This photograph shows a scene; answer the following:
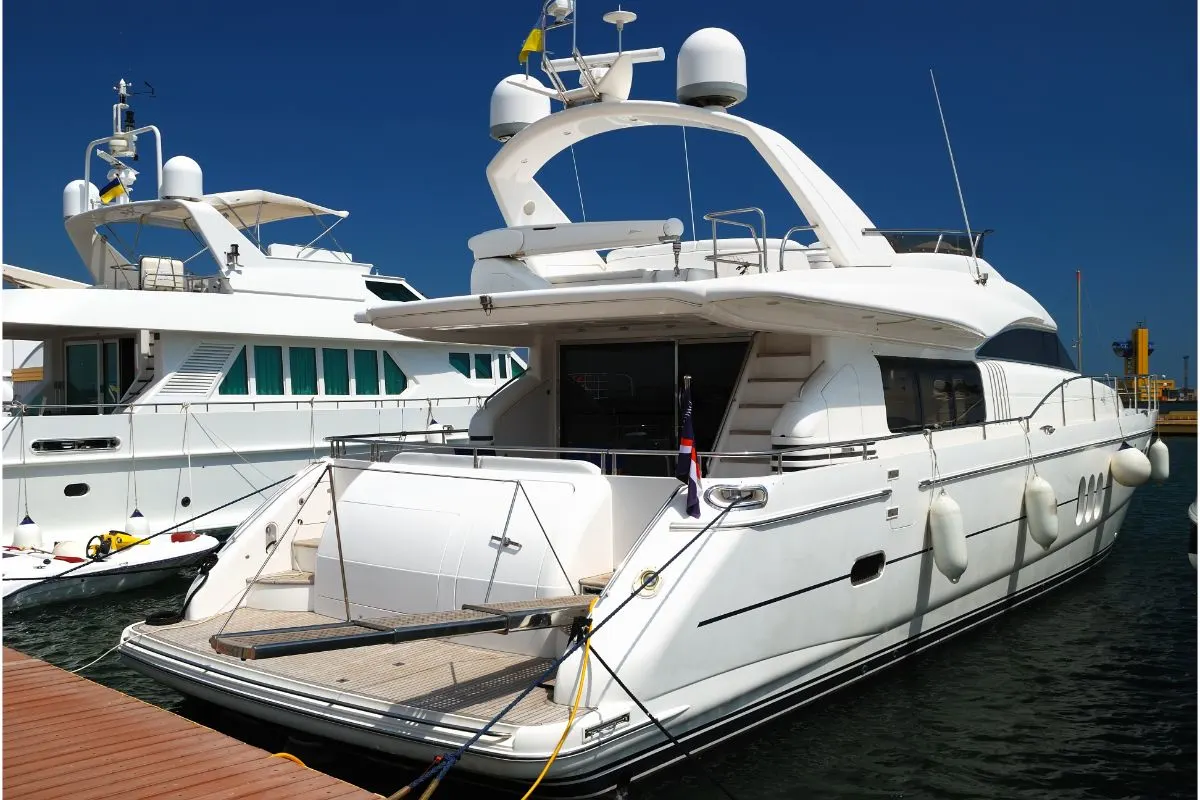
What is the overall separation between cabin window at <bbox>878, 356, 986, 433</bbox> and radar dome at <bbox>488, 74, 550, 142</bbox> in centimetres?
498

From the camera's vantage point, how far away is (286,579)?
813 cm

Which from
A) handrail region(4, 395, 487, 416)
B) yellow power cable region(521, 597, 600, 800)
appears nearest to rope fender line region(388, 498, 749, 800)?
yellow power cable region(521, 597, 600, 800)

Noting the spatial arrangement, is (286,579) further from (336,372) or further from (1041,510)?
(336,372)

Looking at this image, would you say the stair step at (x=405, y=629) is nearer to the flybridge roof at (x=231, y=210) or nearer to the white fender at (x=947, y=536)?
the white fender at (x=947, y=536)

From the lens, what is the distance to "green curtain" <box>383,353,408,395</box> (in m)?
19.8

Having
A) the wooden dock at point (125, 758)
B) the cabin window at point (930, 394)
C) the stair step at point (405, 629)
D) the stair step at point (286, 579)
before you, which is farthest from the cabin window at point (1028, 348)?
the wooden dock at point (125, 758)

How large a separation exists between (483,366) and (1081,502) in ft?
44.8

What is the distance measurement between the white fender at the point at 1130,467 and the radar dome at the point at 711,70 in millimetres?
6747

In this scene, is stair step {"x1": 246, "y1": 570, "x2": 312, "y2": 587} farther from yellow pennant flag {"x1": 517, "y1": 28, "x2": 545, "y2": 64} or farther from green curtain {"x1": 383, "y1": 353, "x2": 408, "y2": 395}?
green curtain {"x1": 383, "y1": 353, "x2": 408, "y2": 395}

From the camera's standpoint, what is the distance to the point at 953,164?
12.0 metres

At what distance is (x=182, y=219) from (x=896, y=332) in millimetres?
14414

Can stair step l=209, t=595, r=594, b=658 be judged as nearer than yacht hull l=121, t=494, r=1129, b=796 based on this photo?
Yes

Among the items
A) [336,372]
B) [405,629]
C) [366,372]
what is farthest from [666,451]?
[366,372]

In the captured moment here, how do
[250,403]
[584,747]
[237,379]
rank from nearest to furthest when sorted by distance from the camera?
1. [584,747]
2. [250,403]
3. [237,379]
